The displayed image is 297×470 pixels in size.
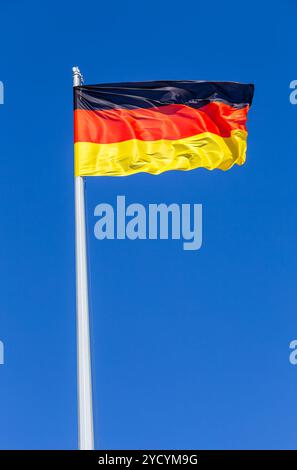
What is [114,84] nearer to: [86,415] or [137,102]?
[137,102]

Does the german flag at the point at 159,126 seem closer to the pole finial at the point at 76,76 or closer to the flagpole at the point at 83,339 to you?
the pole finial at the point at 76,76

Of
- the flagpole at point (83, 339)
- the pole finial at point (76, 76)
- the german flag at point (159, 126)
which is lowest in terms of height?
the flagpole at point (83, 339)

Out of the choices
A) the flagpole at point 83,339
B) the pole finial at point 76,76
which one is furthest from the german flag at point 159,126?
the flagpole at point 83,339

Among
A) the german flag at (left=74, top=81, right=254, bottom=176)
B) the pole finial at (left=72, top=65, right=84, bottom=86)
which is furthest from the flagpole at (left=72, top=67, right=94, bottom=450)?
the pole finial at (left=72, top=65, right=84, bottom=86)

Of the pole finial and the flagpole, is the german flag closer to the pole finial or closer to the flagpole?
the pole finial

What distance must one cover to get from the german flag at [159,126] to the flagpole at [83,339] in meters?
1.39

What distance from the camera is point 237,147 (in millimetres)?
19438

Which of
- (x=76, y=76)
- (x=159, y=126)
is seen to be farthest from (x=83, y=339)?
(x=76, y=76)

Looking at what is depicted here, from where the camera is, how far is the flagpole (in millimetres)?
16422

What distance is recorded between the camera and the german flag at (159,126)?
18.6 metres

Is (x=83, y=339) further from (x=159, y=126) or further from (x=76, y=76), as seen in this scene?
(x=76, y=76)

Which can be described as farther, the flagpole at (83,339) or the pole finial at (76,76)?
the pole finial at (76,76)

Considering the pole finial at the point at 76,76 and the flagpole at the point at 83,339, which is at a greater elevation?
the pole finial at the point at 76,76
